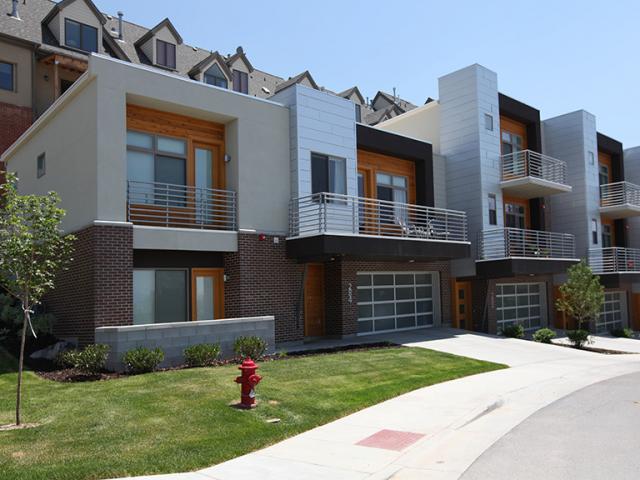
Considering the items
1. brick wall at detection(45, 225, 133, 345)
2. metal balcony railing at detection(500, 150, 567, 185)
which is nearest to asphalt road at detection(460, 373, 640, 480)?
brick wall at detection(45, 225, 133, 345)

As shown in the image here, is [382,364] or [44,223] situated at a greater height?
[44,223]

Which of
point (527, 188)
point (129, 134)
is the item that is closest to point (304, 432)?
point (129, 134)

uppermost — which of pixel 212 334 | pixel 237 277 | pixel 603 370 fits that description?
pixel 237 277

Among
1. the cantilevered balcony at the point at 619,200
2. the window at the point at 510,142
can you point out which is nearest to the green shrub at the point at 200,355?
the window at the point at 510,142

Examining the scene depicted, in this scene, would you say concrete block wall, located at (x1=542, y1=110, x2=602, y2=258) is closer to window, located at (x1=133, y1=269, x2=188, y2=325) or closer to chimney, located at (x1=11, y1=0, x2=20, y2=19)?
window, located at (x1=133, y1=269, x2=188, y2=325)

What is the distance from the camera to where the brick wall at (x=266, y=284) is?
1727 centimetres

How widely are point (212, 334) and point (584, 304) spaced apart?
52.1 ft

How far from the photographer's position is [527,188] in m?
27.0

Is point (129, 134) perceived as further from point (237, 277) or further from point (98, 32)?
point (98, 32)

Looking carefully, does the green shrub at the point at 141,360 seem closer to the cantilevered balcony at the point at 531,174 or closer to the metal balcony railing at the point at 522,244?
the metal balcony railing at the point at 522,244

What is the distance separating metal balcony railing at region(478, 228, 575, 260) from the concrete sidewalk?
28.6 feet

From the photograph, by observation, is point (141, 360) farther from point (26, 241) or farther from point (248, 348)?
point (26, 241)

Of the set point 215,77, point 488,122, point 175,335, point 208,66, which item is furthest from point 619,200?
point 175,335

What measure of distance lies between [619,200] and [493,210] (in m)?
12.0
